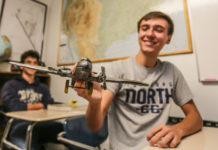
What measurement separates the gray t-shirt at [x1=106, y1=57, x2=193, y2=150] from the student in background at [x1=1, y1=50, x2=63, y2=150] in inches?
28.7

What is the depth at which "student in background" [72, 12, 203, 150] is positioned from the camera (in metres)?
0.77

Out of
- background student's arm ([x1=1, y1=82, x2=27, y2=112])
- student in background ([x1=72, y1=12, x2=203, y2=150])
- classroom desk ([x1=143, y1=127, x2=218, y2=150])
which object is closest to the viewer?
classroom desk ([x1=143, y1=127, x2=218, y2=150])

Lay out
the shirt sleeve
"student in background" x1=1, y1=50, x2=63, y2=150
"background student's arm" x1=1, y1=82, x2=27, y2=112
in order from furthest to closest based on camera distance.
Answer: "background student's arm" x1=1, y1=82, x2=27, y2=112, "student in background" x1=1, y1=50, x2=63, y2=150, the shirt sleeve

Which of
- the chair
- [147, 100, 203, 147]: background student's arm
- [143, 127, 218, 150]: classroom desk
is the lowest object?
the chair

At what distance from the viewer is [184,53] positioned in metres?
1.34

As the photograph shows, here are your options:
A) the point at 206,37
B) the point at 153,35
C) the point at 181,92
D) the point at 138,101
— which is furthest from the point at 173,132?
the point at 206,37

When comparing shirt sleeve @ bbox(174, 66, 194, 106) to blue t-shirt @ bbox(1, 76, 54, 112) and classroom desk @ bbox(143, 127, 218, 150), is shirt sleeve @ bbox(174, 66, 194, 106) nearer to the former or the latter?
classroom desk @ bbox(143, 127, 218, 150)

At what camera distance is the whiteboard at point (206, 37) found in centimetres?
116

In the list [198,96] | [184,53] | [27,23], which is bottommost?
[198,96]

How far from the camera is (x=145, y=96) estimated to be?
84 cm

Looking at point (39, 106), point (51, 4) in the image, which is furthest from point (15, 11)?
point (39, 106)

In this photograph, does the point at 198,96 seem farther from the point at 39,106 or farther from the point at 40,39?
the point at 40,39

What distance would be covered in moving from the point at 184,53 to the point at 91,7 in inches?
56.8

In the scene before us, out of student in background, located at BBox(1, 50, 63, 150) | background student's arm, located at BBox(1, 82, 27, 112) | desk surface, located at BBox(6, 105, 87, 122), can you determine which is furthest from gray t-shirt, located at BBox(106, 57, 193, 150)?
background student's arm, located at BBox(1, 82, 27, 112)
